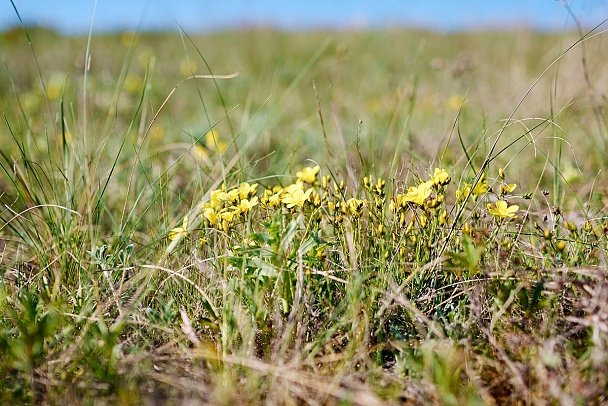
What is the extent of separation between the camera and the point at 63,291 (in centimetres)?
168

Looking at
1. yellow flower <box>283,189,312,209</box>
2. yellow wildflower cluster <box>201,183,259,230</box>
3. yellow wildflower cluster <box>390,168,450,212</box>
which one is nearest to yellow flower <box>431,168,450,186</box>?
yellow wildflower cluster <box>390,168,450,212</box>

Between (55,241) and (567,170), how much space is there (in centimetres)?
252

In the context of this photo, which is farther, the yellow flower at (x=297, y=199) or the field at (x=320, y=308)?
the yellow flower at (x=297, y=199)

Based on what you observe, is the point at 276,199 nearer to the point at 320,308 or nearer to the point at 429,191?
the point at 320,308

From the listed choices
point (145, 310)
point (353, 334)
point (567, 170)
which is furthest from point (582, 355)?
point (567, 170)

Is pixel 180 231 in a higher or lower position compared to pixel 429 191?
lower

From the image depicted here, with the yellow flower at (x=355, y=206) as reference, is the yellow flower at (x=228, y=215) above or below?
below

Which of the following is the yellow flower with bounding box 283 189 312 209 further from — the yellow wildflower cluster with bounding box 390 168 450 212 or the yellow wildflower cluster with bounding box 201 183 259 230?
the yellow wildflower cluster with bounding box 390 168 450 212

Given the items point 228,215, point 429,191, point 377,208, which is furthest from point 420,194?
point 228,215

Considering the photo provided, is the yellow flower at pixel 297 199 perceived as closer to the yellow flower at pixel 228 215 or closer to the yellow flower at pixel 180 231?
the yellow flower at pixel 228 215

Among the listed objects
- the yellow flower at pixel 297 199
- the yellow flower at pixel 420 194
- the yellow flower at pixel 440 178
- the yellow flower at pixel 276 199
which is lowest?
the yellow flower at pixel 276 199

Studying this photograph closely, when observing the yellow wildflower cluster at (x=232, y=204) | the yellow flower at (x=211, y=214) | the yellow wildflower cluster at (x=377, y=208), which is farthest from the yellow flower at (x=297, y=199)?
the yellow flower at (x=211, y=214)

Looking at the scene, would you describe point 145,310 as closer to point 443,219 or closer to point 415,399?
point 415,399

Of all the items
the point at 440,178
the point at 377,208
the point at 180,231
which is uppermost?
the point at 440,178
